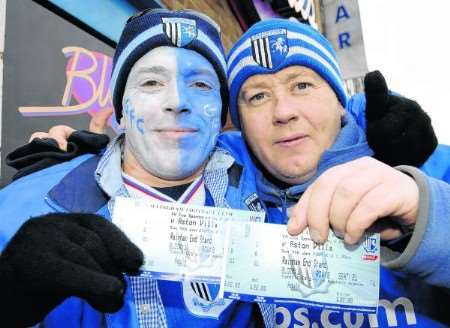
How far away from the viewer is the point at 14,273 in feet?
3.14

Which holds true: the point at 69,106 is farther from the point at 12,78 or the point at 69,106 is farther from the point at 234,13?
the point at 234,13

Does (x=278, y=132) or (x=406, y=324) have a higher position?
(x=278, y=132)

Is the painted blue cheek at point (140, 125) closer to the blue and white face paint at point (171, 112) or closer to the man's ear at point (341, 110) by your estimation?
the blue and white face paint at point (171, 112)

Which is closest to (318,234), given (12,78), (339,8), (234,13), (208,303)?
(208,303)

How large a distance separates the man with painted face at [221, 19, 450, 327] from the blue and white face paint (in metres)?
0.23

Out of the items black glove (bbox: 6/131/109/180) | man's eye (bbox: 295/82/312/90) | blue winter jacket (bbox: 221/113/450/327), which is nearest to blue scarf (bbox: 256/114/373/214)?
blue winter jacket (bbox: 221/113/450/327)

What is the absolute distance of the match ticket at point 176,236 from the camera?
3.44 ft

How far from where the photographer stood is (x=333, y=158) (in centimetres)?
149

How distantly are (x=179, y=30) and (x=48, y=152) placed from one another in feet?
2.31

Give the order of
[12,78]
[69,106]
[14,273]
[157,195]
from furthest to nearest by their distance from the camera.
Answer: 1. [69,106]
2. [12,78]
3. [157,195]
4. [14,273]

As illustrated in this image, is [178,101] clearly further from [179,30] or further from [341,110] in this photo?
[341,110]

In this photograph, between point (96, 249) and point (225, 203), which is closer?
point (96, 249)

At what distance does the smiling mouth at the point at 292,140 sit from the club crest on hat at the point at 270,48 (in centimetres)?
31

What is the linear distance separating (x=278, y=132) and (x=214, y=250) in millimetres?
662
